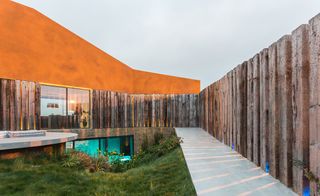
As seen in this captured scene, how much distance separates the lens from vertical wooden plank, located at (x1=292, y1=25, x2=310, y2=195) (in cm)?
209

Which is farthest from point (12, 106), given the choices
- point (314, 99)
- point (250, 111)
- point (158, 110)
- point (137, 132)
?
point (314, 99)

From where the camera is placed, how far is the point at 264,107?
2.97 metres

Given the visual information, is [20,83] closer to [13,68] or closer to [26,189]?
[13,68]

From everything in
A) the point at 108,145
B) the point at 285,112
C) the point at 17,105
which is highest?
the point at 17,105

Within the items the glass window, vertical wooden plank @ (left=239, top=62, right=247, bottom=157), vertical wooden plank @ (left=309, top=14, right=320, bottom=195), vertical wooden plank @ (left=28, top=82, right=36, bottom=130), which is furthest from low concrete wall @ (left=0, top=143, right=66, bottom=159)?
vertical wooden plank @ (left=309, top=14, right=320, bottom=195)

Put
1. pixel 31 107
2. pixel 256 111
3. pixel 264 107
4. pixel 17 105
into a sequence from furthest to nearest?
pixel 31 107 → pixel 17 105 → pixel 256 111 → pixel 264 107

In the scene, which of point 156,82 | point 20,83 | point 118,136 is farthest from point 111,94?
point 156,82

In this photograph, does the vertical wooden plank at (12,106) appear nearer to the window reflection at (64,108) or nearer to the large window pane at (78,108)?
the window reflection at (64,108)

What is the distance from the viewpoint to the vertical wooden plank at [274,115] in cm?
261

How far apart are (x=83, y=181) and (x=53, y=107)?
230 inches

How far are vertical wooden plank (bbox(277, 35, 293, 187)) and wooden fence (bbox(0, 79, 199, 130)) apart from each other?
789cm

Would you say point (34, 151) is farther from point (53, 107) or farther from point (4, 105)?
point (53, 107)

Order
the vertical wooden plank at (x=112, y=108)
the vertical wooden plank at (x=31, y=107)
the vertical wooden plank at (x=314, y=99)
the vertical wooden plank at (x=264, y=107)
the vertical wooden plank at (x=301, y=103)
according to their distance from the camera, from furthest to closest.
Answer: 1. the vertical wooden plank at (x=112, y=108)
2. the vertical wooden plank at (x=31, y=107)
3. the vertical wooden plank at (x=264, y=107)
4. the vertical wooden plank at (x=301, y=103)
5. the vertical wooden plank at (x=314, y=99)

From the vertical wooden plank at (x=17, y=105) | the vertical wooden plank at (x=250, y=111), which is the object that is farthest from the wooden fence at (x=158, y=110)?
the vertical wooden plank at (x=250, y=111)
